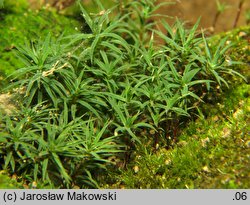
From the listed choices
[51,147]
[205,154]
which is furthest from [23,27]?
[205,154]

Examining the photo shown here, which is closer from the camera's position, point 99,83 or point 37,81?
point 37,81

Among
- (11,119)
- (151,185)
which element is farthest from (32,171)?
(151,185)

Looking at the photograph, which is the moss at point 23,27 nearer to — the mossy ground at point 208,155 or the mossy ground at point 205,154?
the mossy ground at point 205,154

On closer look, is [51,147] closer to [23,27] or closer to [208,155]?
[208,155]

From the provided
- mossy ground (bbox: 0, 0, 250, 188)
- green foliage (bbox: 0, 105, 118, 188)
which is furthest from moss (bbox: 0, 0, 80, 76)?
green foliage (bbox: 0, 105, 118, 188)

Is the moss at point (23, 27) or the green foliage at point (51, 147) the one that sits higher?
the moss at point (23, 27)

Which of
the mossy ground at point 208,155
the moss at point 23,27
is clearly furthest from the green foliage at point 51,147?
the moss at point 23,27

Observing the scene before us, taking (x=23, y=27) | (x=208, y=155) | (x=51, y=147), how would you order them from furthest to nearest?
(x=23, y=27) < (x=208, y=155) < (x=51, y=147)
